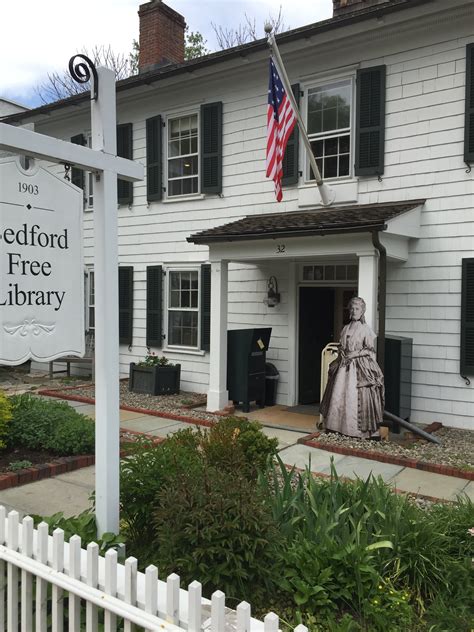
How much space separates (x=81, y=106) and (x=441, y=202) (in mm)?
8126

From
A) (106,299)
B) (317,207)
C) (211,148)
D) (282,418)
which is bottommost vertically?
(282,418)

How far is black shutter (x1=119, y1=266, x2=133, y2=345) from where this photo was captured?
37.3 feet

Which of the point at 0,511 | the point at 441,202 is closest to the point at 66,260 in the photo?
the point at 0,511

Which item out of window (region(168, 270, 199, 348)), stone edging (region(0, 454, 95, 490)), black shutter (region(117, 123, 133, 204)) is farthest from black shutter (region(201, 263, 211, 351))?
stone edging (region(0, 454, 95, 490))

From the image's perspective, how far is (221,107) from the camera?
9.84 metres

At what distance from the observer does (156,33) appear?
12078 millimetres

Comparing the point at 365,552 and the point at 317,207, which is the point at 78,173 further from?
the point at 365,552

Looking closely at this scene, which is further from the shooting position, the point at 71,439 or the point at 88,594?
the point at 71,439

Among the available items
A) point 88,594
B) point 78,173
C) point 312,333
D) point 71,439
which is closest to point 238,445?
point 71,439

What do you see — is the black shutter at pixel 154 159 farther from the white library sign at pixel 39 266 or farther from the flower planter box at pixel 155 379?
the white library sign at pixel 39 266

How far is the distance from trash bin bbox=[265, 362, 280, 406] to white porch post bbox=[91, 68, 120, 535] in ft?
20.5

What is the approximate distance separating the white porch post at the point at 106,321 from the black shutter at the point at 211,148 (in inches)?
275

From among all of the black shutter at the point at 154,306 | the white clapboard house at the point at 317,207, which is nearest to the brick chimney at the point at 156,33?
the white clapboard house at the point at 317,207

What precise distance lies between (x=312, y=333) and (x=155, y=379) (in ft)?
9.79
